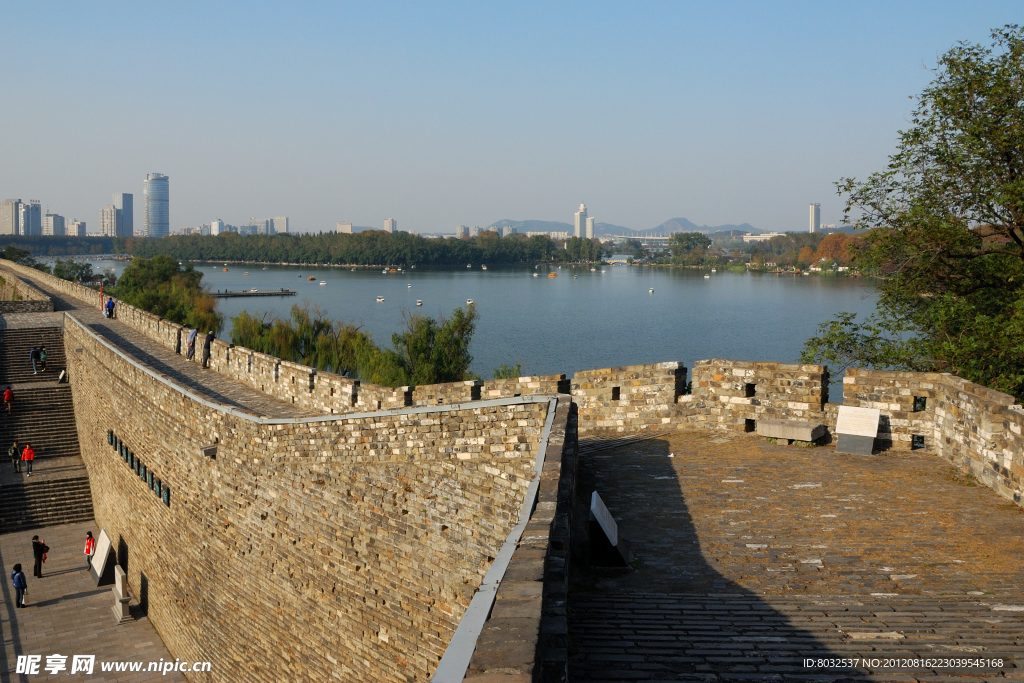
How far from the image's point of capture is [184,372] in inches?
557

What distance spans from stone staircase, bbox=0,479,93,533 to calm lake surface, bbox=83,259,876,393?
14947 millimetres

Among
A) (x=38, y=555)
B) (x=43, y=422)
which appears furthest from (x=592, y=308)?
(x=38, y=555)

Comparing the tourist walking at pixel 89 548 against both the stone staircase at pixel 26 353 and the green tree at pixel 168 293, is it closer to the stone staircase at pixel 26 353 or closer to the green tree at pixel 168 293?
the stone staircase at pixel 26 353

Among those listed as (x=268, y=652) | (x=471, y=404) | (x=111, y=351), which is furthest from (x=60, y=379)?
(x=471, y=404)

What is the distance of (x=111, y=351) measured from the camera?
14.0m

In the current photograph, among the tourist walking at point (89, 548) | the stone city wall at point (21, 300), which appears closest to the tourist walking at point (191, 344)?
the tourist walking at point (89, 548)

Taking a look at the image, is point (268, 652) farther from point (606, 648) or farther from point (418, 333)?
point (418, 333)

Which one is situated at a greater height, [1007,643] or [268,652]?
[1007,643]

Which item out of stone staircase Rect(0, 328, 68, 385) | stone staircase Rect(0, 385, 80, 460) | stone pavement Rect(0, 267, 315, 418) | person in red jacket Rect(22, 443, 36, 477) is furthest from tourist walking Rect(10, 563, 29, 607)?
stone staircase Rect(0, 328, 68, 385)

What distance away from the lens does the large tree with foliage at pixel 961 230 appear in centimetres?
977

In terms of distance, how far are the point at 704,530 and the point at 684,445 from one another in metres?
2.56

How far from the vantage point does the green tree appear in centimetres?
3353

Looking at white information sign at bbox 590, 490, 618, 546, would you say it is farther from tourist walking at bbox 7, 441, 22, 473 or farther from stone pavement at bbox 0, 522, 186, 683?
tourist walking at bbox 7, 441, 22, 473

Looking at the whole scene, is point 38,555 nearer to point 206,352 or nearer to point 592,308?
point 206,352
